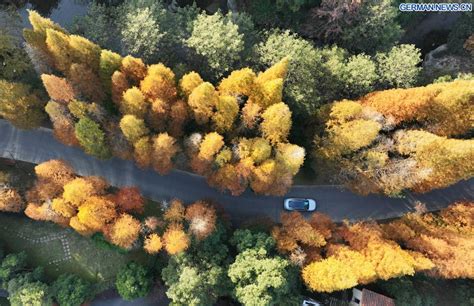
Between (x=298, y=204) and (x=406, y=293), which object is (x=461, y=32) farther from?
(x=406, y=293)

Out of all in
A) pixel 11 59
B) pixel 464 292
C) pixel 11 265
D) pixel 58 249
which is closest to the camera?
pixel 11 59

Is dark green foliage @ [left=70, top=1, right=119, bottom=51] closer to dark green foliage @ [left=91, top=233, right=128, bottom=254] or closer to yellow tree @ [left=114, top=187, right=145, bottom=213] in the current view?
yellow tree @ [left=114, top=187, right=145, bottom=213]

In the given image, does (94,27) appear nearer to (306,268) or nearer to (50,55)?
(50,55)

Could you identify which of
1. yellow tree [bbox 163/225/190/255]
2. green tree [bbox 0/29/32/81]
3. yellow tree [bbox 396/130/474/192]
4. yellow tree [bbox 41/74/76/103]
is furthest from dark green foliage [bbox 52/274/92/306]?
yellow tree [bbox 396/130/474/192]

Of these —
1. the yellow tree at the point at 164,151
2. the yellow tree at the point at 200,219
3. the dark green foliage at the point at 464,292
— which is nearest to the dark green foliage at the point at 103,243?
the yellow tree at the point at 200,219

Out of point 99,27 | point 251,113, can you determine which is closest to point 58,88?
point 99,27

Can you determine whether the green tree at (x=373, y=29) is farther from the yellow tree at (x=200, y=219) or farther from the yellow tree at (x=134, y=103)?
the yellow tree at (x=200, y=219)
